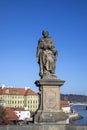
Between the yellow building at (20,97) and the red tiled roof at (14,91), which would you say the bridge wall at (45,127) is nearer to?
the yellow building at (20,97)

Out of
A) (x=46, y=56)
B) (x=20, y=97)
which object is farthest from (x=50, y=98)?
(x=20, y=97)

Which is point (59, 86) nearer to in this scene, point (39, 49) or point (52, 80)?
point (52, 80)

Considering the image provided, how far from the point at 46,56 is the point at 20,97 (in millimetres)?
99004

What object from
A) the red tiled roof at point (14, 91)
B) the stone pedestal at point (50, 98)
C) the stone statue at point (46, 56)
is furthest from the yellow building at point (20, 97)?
the stone pedestal at point (50, 98)

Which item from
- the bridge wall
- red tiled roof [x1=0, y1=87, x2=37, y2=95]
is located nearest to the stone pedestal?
the bridge wall

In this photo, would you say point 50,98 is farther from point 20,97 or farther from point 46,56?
point 20,97

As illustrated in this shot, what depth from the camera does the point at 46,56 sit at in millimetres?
11906

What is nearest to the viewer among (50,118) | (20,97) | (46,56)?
(50,118)

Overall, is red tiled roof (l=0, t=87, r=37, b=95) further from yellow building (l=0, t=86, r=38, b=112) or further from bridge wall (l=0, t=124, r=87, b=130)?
bridge wall (l=0, t=124, r=87, b=130)

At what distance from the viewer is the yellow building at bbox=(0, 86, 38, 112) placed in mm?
107625

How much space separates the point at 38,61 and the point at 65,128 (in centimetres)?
290

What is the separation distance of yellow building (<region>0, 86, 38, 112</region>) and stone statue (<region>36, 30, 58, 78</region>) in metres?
95.2

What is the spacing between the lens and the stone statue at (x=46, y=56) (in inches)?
467

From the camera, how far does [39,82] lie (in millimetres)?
11430
